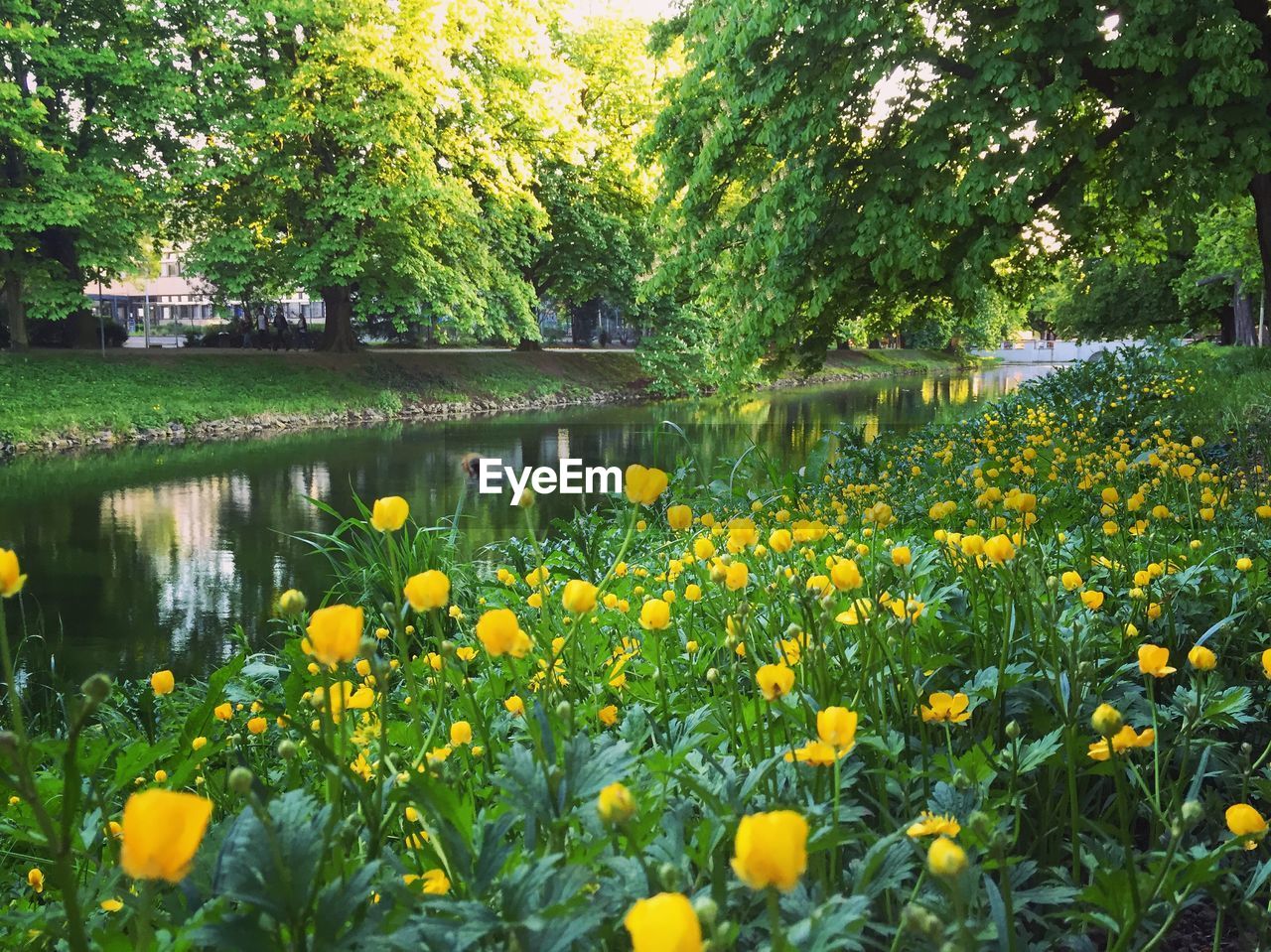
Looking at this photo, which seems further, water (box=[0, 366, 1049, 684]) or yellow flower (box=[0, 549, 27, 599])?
water (box=[0, 366, 1049, 684])

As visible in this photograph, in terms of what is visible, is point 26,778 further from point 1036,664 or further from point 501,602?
point 501,602

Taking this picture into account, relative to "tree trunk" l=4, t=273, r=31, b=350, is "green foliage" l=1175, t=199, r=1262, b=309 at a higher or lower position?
higher

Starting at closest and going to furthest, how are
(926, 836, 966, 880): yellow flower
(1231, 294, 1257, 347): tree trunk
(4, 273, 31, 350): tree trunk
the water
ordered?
(926, 836, 966, 880): yellow flower
the water
(4, 273, 31, 350): tree trunk
(1231, 294, 1257, 347): tree trunk

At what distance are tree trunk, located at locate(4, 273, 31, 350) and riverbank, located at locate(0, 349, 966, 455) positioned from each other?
395mm

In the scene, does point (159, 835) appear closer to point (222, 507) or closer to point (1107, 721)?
point (1107, 721)

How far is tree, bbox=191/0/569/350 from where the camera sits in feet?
61.5

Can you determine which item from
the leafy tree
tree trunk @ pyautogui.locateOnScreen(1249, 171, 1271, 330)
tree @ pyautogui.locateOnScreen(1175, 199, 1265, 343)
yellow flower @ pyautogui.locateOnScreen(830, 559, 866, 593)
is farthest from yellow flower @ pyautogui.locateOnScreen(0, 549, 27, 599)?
the leafy tree

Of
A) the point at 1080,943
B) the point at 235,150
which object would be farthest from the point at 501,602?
the point at 235,150

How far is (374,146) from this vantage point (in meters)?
20.5

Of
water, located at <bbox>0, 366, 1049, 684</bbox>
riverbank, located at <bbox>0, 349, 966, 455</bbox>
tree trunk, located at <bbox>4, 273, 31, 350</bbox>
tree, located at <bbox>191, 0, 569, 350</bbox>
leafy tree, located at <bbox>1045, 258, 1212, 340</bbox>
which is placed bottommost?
water, located at <bbox>0, 366, 1049, 684</bbox>

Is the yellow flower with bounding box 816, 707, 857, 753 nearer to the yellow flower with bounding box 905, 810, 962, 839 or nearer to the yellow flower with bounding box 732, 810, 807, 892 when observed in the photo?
the yellow flower with bounding box 905, 810, 962, 839

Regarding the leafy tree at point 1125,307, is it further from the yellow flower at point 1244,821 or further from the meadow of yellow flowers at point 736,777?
the yellow flower at point 1244,821

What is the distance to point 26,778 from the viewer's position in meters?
0.81

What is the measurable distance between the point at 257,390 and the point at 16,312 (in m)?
4.62
